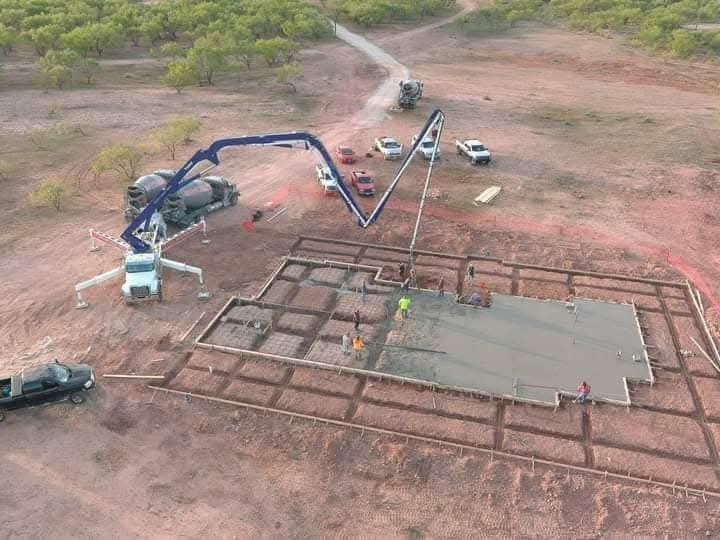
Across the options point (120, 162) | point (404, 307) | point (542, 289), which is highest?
point (120, 162)

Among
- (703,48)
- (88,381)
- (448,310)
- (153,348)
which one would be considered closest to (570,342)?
(448,310)

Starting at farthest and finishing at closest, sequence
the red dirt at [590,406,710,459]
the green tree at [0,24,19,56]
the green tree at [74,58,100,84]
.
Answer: the green tree at [0,24,19,56]
the green tree at [74,58,100,84]
the red dirt at [590,406,710,459]

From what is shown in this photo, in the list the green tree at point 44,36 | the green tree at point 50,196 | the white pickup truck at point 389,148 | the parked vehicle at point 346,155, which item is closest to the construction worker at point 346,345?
the parked vehicle at point 346,155

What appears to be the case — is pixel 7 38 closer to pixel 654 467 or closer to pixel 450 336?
pixel 450 336

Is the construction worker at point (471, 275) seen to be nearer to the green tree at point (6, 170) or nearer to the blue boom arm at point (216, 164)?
the blue boom arm at point (216, 164)

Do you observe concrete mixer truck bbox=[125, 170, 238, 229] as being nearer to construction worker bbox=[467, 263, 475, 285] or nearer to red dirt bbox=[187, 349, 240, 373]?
red dirt bbox=[187, 349, 240, 373]

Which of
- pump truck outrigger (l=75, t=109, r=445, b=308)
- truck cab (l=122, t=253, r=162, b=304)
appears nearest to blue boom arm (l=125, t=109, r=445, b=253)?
pump truck outrigger (l=75, t=109, r=445, b=308)

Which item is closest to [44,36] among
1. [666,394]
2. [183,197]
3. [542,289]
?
[183,197]
